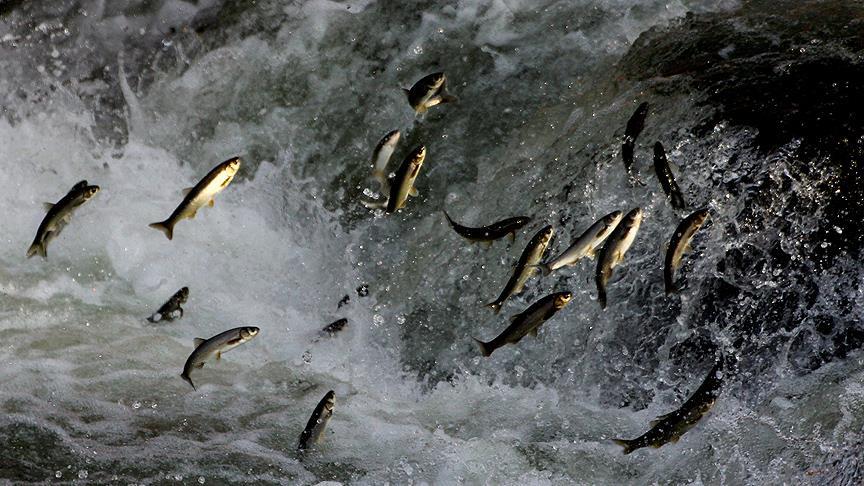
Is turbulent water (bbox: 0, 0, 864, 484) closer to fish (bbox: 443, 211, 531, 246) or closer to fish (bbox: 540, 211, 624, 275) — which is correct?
fish (bbox: 443, 211, 531, 246)

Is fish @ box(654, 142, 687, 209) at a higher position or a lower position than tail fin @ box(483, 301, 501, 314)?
higher

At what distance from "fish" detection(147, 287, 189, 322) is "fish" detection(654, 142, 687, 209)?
238cm

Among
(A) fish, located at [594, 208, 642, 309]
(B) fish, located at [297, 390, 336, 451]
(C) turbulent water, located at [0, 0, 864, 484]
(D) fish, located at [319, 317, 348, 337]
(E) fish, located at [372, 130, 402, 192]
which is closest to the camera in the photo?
(A) fish, located at [594, 208, 642, 309]

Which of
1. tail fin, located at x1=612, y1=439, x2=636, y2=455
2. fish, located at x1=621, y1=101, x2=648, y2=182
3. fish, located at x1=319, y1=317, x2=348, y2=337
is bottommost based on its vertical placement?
tail fin, located at x1=612, y1=439, x2=636, y2=455

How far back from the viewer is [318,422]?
438cm

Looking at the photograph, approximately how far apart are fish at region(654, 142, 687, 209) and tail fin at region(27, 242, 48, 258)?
9.63ft

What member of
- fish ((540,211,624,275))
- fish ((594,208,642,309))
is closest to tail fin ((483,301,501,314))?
fish ((540,211,624,275))

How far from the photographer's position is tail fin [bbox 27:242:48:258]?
473 centimetres

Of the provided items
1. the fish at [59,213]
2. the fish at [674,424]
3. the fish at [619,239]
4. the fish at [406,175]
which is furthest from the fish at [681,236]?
the fish at [59,213]

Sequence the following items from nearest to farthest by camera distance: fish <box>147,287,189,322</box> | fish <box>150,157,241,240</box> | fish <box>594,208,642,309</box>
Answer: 1. fish <box>594,208,642,309</box>
2. fish <box>150,157,241,240</box>
3. fish <box>147,287,189,322</box>

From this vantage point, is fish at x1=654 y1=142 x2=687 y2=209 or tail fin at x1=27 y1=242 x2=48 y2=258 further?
tail fin at x1=27 y1=242 x2=48 y2=258

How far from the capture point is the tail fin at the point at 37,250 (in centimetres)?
473

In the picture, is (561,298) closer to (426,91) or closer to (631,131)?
(631,131)

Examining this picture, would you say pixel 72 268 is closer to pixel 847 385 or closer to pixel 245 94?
pixel 245 94
